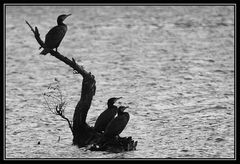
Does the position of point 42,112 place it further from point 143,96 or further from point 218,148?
point 218,148

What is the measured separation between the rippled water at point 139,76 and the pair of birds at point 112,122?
44 centimetres

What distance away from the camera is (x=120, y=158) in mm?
13086

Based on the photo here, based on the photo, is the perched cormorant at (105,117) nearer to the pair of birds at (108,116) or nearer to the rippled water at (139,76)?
the pair of birds at (108,116)

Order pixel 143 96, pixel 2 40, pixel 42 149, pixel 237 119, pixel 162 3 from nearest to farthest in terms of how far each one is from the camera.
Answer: pixel 42 149 < pixel 237 119 < pixel 143 96 < pixel 2 40 < pixel 162 3

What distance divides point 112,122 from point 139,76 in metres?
9.01

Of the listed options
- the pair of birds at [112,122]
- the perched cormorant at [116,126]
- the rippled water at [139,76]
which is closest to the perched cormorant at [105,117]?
the pair of birds at [112,122]

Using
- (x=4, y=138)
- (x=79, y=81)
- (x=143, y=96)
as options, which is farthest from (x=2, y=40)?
(x=4, y=138)

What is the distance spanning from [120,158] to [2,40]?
569 inches

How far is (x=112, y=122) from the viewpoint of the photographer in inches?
523

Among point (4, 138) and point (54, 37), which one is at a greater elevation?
point (54, 37)

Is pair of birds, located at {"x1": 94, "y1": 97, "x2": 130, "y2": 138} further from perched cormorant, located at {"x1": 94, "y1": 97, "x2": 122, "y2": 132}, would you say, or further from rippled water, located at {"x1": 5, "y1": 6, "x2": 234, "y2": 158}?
rippled water, located at {"x1": 5, "y1": 6, "x2": 234, "y2": 158}

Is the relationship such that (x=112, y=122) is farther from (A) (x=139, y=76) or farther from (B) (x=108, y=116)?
(A) (x=139, y=76)

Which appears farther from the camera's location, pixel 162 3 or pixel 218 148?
pixel 162 3

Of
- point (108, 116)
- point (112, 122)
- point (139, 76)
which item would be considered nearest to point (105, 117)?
point (108, 116)
